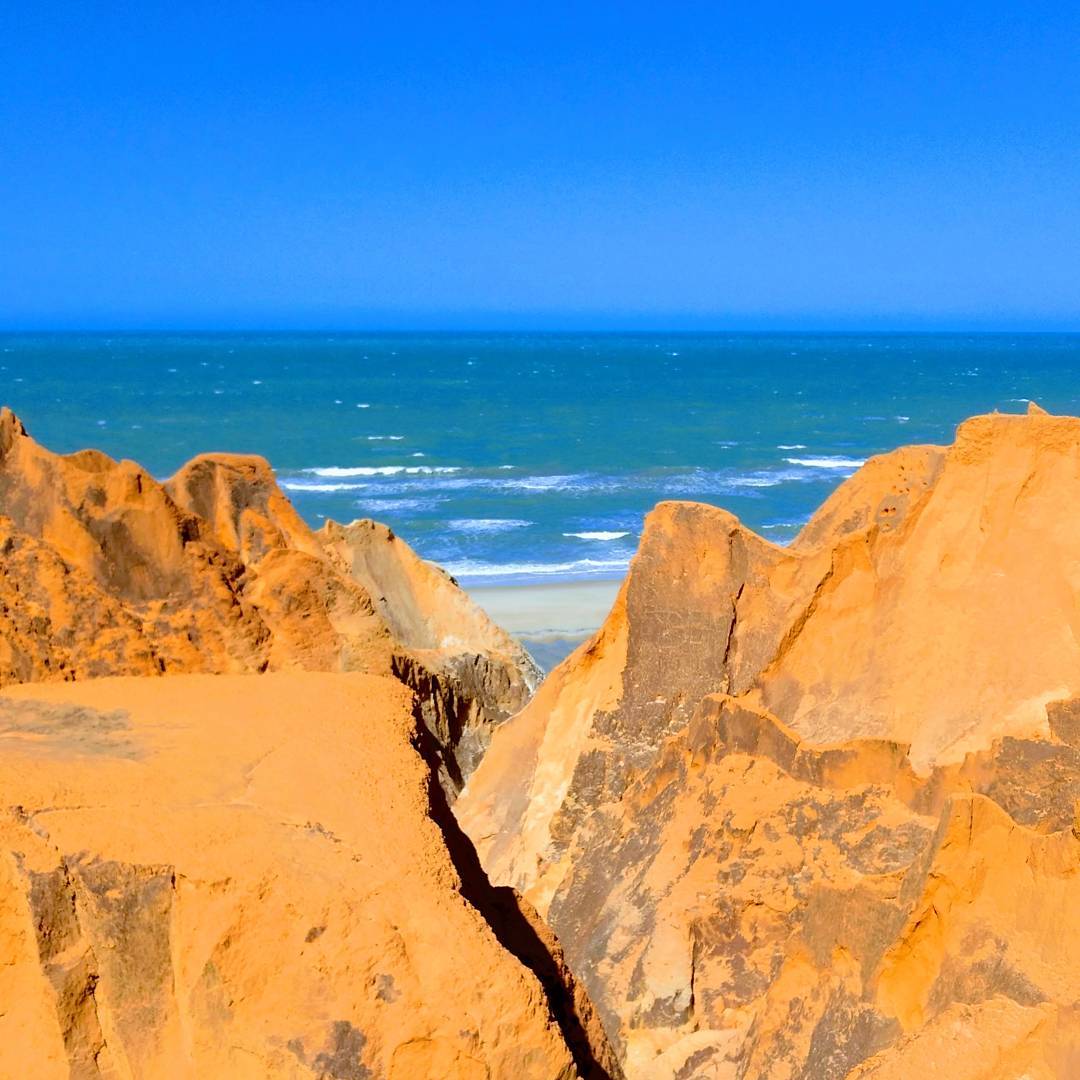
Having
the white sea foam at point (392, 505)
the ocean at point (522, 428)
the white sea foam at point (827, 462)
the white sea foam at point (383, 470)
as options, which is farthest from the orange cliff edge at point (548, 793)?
the white sea foam at point (827, 462)

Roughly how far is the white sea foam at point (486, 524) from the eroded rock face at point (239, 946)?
92.4ft

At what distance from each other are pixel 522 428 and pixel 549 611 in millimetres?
35140

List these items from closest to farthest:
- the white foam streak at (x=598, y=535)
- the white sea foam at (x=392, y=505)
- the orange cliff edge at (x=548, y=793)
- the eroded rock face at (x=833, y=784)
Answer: the orange cliff edge at (x=548, y=793)
the eroded rock face at (x=833, y=784)
the white foam streak at (x=598, y=535)
the white sea foam at (x=392, y=505)

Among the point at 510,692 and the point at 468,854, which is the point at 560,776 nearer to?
the point at 510,692

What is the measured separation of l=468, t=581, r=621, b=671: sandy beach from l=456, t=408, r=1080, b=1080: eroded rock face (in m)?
9.62

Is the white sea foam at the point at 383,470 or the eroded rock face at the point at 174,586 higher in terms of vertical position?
the eroded rock face at the point at 174,586

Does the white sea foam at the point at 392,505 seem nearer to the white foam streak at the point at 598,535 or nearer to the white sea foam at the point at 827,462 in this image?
the white foam streak at the point at 598,535

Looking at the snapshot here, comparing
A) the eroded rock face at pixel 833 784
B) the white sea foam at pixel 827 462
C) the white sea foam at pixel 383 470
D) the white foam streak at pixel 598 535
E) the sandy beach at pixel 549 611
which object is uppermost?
the eroded rock face at pixel 833 784

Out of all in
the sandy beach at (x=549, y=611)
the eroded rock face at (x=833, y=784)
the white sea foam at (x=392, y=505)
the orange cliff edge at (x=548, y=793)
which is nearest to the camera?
the orange cliff edge at (x=548, y=793)

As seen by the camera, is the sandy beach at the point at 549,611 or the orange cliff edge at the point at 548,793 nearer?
the orange cliff edge at the point at 548,793

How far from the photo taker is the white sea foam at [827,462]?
44.4 metres

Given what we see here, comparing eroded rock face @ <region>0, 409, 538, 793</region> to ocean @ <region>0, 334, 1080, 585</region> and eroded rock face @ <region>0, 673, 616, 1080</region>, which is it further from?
ocean @ <region>0, 334, 1080, 585</region>

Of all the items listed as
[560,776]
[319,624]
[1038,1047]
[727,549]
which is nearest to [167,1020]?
[1038,1047]

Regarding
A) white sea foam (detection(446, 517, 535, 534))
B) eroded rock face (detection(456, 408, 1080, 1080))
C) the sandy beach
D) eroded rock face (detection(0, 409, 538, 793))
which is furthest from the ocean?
eroded rock face (detection(456, 408, 1080, 1080))
